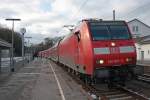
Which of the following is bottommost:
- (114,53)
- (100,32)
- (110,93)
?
(110,93)

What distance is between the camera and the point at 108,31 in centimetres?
1769

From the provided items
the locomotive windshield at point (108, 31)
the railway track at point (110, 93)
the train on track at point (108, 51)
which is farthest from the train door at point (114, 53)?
the railway track at point (110, 93)

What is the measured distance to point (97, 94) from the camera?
1627 cm

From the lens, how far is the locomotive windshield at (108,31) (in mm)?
17469

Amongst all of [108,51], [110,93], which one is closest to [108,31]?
[108,51]

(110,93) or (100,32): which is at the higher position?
(100,32)

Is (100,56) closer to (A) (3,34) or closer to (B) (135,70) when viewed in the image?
(B) (135,70)

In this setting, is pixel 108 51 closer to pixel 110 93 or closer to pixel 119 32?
pixel 119 32

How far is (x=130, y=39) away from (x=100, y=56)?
6.05 feet

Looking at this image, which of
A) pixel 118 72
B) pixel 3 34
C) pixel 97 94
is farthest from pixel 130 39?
pixel 3 34

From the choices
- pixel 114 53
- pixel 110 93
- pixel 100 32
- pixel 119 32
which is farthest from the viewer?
pixel 119 32

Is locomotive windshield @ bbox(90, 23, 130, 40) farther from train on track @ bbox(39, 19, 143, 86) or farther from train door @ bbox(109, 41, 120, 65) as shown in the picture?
train door @ bbox(109, 41, 120, 65)

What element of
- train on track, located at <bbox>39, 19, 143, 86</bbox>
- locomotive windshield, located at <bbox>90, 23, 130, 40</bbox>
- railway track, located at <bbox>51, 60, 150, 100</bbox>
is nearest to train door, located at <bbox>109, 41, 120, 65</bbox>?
train on track, located at <bbox>39, 19, 143, 86</bbox>

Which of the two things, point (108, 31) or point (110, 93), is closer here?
point (110, 93)
